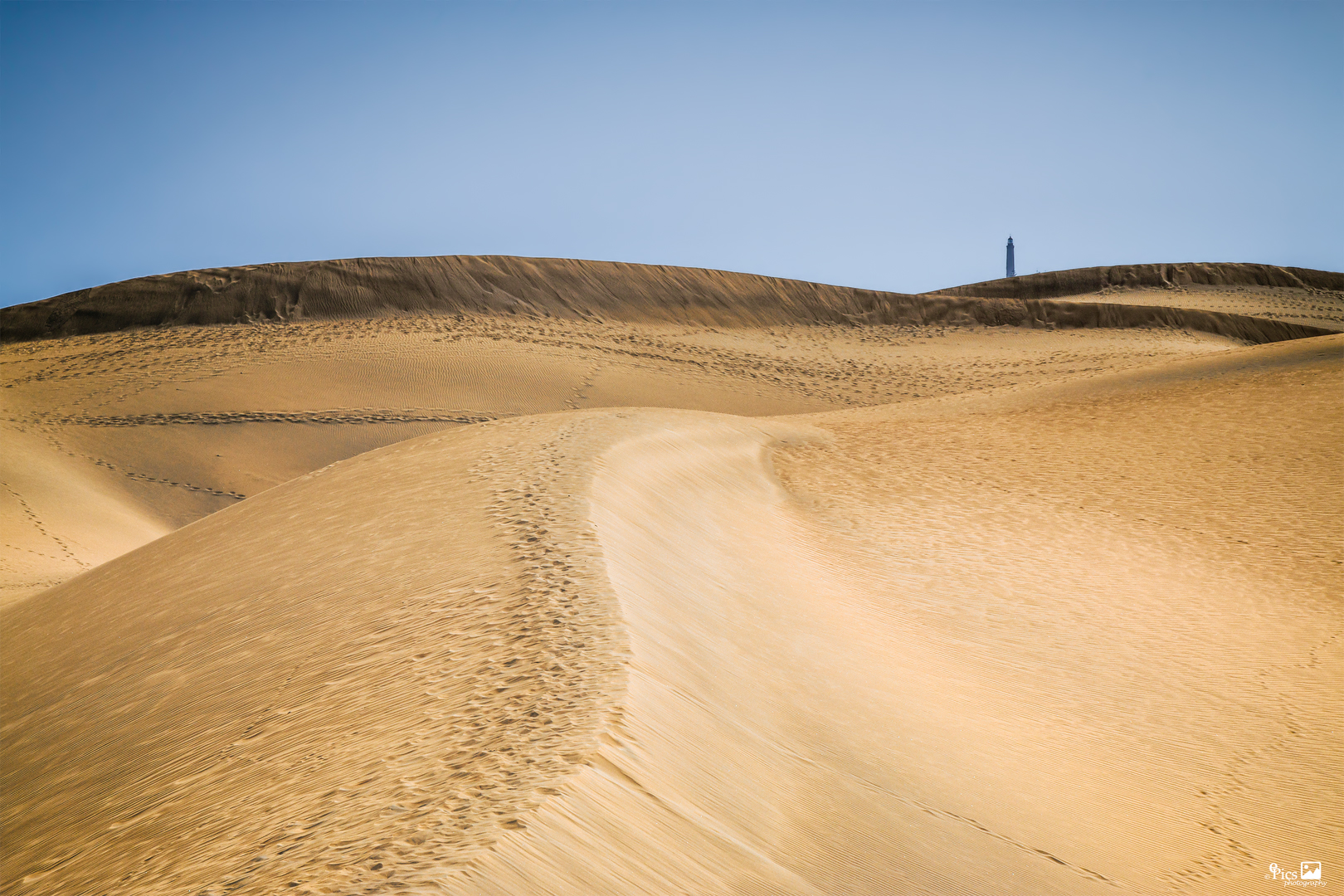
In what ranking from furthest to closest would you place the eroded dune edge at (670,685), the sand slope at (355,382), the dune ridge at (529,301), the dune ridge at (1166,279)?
the dune ridge at (1166,279) → the dune ridge at (529,301) → the sand slope at (355,382) → the eroded dune edge at (670,685)

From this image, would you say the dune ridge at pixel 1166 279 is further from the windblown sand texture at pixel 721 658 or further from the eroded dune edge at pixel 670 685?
the eroded dune edge at pixel 670 685

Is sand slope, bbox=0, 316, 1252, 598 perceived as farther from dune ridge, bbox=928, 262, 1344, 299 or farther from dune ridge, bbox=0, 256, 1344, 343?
dune ridge, bbox=928, 262, 1344, 299

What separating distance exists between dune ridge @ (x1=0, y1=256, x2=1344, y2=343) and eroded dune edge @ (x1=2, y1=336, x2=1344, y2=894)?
18251 millimetres

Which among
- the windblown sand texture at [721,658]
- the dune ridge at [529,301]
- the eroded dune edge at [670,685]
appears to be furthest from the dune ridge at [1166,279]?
the eroded dune edge at [670,685]

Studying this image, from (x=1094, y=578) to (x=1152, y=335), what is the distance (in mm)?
23084

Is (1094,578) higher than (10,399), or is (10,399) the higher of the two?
(10,399)

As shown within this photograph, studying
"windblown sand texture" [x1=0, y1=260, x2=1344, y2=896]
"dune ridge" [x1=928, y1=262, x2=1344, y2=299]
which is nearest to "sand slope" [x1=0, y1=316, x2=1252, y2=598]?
"windblown sand texture" [x1=0, y1=260, x2=1344, y2=896]

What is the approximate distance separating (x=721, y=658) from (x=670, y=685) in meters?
0.83

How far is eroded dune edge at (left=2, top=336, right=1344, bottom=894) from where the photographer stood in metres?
2.97

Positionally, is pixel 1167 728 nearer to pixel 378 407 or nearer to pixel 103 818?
pixel 103 818

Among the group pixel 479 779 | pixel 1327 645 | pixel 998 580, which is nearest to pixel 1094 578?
pixel 998 580

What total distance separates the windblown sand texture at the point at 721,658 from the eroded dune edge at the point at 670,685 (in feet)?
0.09

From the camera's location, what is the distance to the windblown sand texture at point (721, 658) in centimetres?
304

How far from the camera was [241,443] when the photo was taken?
62.6 feet
